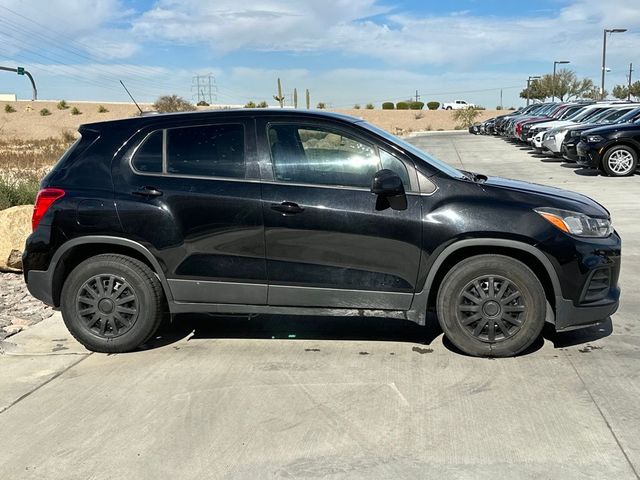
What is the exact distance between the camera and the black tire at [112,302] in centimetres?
506

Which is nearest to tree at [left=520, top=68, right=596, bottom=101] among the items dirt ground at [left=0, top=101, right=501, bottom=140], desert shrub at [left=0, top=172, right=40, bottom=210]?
dirt ground at [left=0, top=101, right=501, bottom=140]

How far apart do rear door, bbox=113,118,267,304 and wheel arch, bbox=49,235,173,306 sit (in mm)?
70

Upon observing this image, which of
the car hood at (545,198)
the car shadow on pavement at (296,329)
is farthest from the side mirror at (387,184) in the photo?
the car shadow on pavement at (296,329)

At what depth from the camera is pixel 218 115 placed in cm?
512

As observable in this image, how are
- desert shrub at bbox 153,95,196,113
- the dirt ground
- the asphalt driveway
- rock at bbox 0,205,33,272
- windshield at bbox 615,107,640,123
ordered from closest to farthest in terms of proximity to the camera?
the asphalt driveway
rock at bbox 0,205,33,272
windshield at bbox 615,107,640,123
desert shrub at bbox 153,95,196,113
the dirt ground

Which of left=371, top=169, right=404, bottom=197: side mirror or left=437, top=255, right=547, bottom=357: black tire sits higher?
left=371, top=169, right=404, bottom=197: side mirror

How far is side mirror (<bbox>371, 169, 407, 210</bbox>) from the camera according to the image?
181 inches

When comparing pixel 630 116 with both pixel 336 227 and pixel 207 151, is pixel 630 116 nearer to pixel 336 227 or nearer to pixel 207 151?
pixel 336 227

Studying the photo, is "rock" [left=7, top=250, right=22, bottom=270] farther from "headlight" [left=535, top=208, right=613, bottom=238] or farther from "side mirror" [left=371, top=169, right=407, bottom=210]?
"headlight" [left=535, top=208, right=613, bottom=238]

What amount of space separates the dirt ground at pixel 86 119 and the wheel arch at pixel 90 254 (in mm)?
54220

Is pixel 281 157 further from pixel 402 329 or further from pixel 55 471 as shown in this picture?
pixel 55 471

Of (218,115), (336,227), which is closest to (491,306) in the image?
(336,227)

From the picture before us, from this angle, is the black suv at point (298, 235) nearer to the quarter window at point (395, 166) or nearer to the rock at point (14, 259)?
the quarter window at point (395, 166)

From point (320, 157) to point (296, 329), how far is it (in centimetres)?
161
